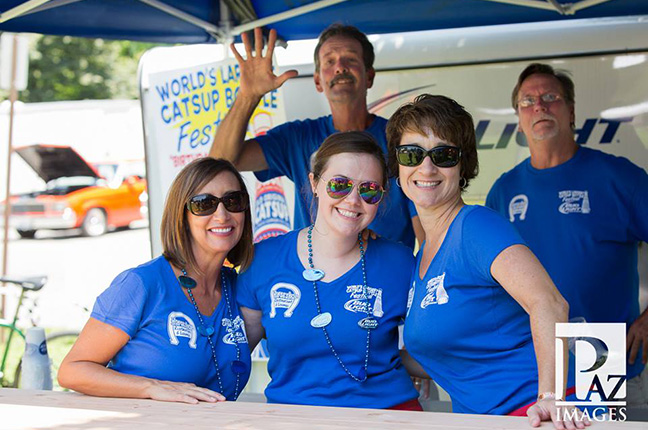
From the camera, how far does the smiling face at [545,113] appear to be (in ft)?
12.1

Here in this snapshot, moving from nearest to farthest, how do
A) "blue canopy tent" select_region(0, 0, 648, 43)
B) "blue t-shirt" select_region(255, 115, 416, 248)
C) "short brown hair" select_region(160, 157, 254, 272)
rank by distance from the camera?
"short brown hair" select_region(160, 157, 254, 272), "blue t-shirt" select_region(255, 115, 416, 248), "blue canopy tent" select_region(0, 0, 648, 43)

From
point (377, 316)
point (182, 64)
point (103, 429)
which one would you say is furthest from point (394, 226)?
point (182, 64)

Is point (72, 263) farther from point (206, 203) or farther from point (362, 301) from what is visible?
point (362, 301)

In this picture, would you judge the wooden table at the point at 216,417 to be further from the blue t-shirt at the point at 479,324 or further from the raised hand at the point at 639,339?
the raised hand at the point at 639,339

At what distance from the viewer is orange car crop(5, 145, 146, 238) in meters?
16.4

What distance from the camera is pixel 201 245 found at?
2.72 meters

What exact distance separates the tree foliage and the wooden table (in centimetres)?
2117

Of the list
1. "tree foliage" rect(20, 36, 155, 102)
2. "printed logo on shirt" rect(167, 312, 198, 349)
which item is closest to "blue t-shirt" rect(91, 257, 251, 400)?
"printed logo on shirt" rect(167, 312, 198, 349)

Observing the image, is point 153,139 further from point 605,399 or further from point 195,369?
point 605,399

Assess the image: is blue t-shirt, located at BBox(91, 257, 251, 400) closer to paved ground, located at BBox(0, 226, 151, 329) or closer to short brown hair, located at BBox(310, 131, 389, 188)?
short brown hair, located at BBox(310, 131, 389, 188)

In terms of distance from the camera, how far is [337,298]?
2545 millimetres

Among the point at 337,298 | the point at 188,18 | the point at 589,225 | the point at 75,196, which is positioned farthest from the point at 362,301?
the point at 75,196

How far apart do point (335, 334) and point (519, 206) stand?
1720 millimetres

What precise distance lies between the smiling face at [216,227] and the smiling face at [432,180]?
2.24 feet
